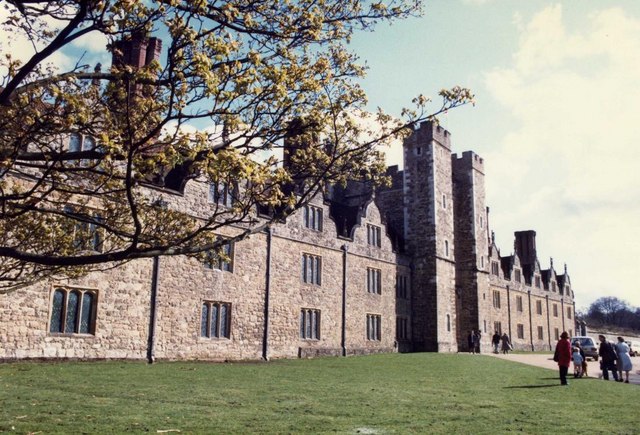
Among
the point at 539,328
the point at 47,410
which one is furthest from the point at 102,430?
the point at 539,328

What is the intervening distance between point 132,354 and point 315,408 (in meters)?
12.4

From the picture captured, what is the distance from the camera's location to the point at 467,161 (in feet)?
141

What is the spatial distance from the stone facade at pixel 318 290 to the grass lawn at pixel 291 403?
325 cm

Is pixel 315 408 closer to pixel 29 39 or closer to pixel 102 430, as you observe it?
pixel 102 430

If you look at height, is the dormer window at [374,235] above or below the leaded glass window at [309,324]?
above

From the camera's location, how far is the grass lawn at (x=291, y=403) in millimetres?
7918

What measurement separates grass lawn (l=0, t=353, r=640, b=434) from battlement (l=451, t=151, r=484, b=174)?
1114 inches

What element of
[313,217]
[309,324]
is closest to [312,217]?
[313,217]

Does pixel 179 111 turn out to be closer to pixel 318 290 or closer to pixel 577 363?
pixel 577 363

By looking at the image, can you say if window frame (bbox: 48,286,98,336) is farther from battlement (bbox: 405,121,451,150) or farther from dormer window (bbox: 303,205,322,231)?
battlement (bbox: 405,121,451,150)

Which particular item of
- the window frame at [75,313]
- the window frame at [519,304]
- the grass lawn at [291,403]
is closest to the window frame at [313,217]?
the window frame at [75,313]

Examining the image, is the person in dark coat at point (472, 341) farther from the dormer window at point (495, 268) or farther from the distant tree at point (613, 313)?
the distant tree at point (613, 313)

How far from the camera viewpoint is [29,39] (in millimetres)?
7715

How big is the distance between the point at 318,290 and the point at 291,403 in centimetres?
1852
